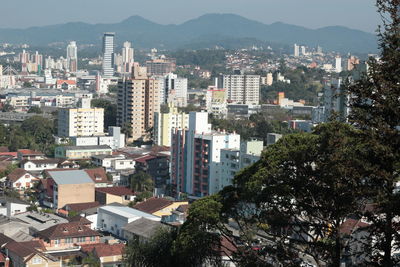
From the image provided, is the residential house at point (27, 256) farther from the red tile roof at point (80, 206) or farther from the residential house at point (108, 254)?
the red tile roof at point (80, 206)

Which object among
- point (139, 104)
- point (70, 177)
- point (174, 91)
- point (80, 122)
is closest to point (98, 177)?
point (70, 177)

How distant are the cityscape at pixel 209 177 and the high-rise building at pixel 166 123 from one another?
43mm

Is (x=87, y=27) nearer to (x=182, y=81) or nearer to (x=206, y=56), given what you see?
(x=206, y=56)

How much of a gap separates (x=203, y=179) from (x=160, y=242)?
7863 millimetres

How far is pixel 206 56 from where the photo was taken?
7406 cm

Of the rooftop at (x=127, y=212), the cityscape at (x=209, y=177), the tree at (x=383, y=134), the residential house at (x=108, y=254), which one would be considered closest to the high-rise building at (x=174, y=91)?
the cityscape at (x=209, y=177)

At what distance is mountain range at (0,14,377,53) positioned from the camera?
150m

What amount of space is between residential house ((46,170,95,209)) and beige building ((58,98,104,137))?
390 inches

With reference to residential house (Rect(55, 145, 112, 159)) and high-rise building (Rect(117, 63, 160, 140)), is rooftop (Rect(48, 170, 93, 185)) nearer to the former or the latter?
residential house (Rect(55, 145, 112, 159))

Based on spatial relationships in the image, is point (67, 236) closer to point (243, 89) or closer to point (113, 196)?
point (113, 196)

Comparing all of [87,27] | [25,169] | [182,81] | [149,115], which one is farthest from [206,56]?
[87,27]

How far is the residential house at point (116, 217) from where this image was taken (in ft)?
38.7

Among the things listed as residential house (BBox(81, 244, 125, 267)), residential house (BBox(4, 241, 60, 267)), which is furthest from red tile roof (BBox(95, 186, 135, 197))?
residential house (BBox(4, 241, 60, 267))

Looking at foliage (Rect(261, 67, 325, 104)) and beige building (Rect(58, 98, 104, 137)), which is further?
foliage (Rect(261, 67, 325, 104))
